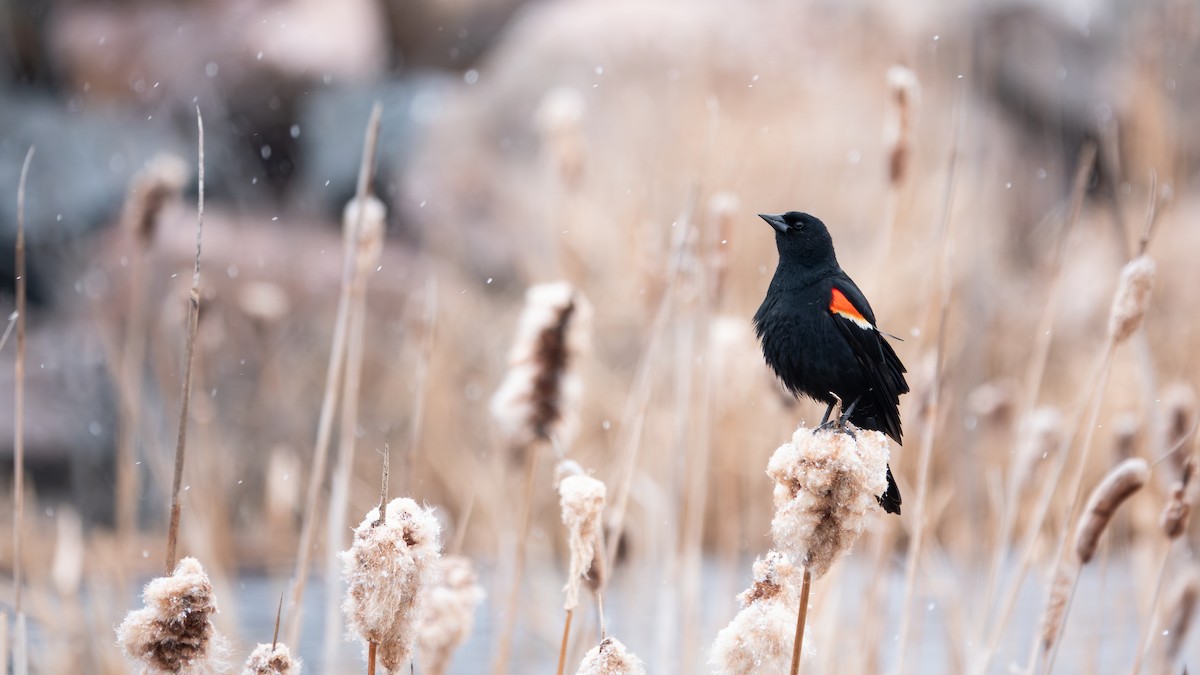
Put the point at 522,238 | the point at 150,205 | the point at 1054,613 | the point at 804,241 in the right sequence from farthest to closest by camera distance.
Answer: the point at 522,238 < the point at 150,205 < the point at 1054,613 < the point at 804,241

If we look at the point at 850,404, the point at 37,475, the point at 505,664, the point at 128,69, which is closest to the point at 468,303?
the point at 37,475

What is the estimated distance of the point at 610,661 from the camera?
572 millimetres

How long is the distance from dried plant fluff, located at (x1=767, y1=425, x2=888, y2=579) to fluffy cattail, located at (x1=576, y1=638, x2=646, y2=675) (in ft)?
0.37

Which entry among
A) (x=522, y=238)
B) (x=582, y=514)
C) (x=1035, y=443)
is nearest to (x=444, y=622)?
(x=582, y=514)

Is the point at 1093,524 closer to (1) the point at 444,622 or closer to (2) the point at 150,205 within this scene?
(1) the point at 444,622

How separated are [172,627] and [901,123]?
2.49ft

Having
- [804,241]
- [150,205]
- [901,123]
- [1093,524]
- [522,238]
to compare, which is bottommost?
[1093,524]

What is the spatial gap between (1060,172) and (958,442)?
12.0 feet

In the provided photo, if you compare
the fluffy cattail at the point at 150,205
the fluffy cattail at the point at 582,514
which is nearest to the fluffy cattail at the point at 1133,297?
the fluffy cattail at the point at 582,514

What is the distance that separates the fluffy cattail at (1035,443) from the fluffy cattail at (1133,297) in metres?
0.28

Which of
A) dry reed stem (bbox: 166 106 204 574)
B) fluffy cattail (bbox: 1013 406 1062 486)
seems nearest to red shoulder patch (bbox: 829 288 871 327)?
dry reed stem (bbox: 166 106 204 574)

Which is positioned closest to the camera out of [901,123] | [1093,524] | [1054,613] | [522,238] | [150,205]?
[1093,524]

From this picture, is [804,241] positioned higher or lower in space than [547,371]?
lower

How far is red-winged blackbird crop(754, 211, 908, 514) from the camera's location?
592mm
